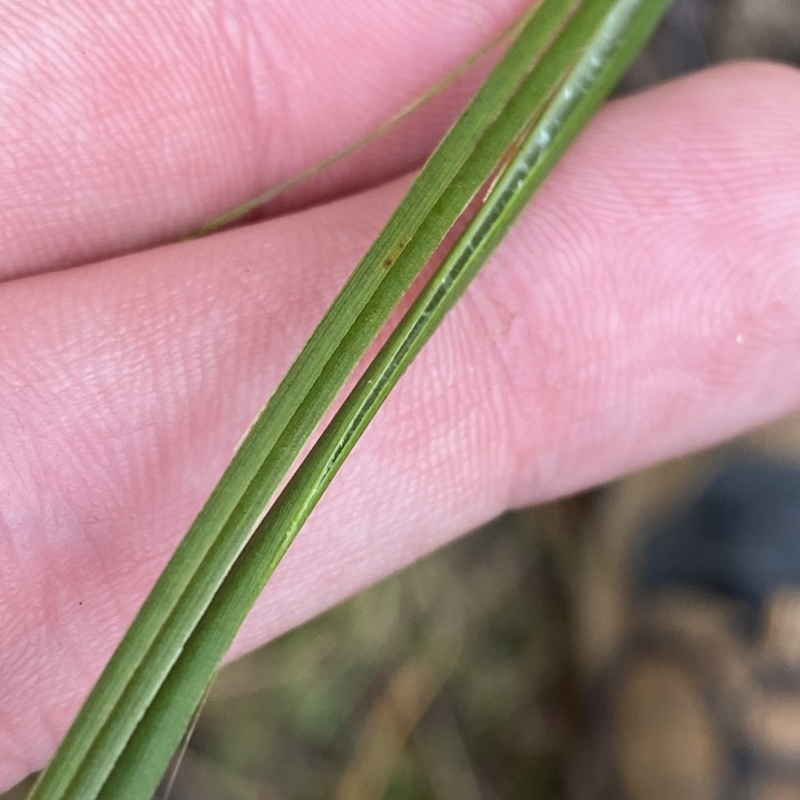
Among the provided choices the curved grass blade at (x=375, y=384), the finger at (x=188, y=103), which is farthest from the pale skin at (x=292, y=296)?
the curved grass blade at (x=375, y=384)

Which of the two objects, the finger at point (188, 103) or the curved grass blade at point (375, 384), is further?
the finger at point (188, 103)

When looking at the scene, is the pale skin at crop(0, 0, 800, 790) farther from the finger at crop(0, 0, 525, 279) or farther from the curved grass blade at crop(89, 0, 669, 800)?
the curved grass blade at crop(89, 0, 669, 800)

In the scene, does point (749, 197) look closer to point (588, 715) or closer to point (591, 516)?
point (591, 516)

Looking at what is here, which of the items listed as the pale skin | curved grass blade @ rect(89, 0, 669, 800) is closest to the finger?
the pale skin

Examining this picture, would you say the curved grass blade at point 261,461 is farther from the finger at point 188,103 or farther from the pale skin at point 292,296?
the finger at point 188,103

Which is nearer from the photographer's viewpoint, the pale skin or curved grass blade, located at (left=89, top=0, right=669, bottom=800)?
curved grass blade, located at (left=89, top=0, right=669, bottom=800)

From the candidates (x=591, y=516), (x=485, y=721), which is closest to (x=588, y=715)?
(x=485, y=721)

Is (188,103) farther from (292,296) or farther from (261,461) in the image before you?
(261,461)
